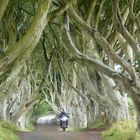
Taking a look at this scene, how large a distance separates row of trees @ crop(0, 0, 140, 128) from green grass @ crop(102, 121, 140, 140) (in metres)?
0.82

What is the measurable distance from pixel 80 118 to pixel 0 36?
14817mm

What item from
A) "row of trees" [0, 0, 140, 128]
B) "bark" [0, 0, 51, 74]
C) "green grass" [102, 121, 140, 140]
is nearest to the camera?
"bark" [0, 0, 51, 74]

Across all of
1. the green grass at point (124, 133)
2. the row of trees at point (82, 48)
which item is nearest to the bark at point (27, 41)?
the row of trees at point (82, 48)

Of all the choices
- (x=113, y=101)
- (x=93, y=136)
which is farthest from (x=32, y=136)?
(x=113, y=101)

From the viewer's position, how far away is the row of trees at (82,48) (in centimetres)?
1185

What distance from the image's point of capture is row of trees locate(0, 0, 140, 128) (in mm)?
11852

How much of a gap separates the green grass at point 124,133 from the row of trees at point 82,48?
82cm

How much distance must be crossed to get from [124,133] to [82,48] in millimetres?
4901

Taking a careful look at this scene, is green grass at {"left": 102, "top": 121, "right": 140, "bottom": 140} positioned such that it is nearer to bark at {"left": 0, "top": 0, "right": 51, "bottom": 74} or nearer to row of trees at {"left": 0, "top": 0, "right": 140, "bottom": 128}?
row of trees at {"left": 0, "top": 0, "right": 140, "bottom": 128}

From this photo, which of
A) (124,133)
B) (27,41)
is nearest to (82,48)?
(124,133)

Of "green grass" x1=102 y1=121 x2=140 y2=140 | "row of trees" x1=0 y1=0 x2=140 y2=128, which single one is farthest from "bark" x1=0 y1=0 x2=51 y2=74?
"green grass" x1=102 y1=121 x2=140 y2=140

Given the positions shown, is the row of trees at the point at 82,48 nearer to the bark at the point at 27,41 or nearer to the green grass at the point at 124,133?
the bark at the point at 27,41

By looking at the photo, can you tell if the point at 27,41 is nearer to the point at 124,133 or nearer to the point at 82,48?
the point at 124,133

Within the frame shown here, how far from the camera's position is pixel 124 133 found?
14.6 m
